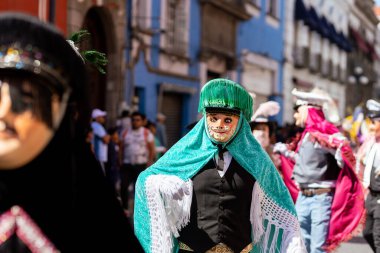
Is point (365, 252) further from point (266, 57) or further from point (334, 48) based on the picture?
point (334, 48)

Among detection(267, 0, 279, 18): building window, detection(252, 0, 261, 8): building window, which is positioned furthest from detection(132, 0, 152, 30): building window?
detection(267, 0, 279, 18): building window

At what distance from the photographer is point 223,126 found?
4.28m

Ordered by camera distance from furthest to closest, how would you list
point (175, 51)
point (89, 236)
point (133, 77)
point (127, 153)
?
point (175, 51) < point (133, 77) < point (127, 153) < point (89, 236)

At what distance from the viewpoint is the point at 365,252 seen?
365 inches

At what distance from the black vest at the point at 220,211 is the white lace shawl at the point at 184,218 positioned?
0.04 meters

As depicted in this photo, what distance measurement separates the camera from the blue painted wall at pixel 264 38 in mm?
25750

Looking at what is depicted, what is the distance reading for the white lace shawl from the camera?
4.19 meters

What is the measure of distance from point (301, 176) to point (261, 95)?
70.8ft

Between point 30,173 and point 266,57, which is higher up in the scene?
point 266,57

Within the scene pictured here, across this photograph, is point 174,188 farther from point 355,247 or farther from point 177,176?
point 355,247

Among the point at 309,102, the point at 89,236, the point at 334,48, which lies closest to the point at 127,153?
the point at 309,102

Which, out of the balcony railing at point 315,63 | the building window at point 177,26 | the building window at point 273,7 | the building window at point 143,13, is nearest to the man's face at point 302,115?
the building window at point 143,13

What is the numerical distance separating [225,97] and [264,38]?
24.0 metres

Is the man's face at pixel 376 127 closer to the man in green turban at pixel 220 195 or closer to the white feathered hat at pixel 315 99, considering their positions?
the white feathered hat at pixel 315 99
